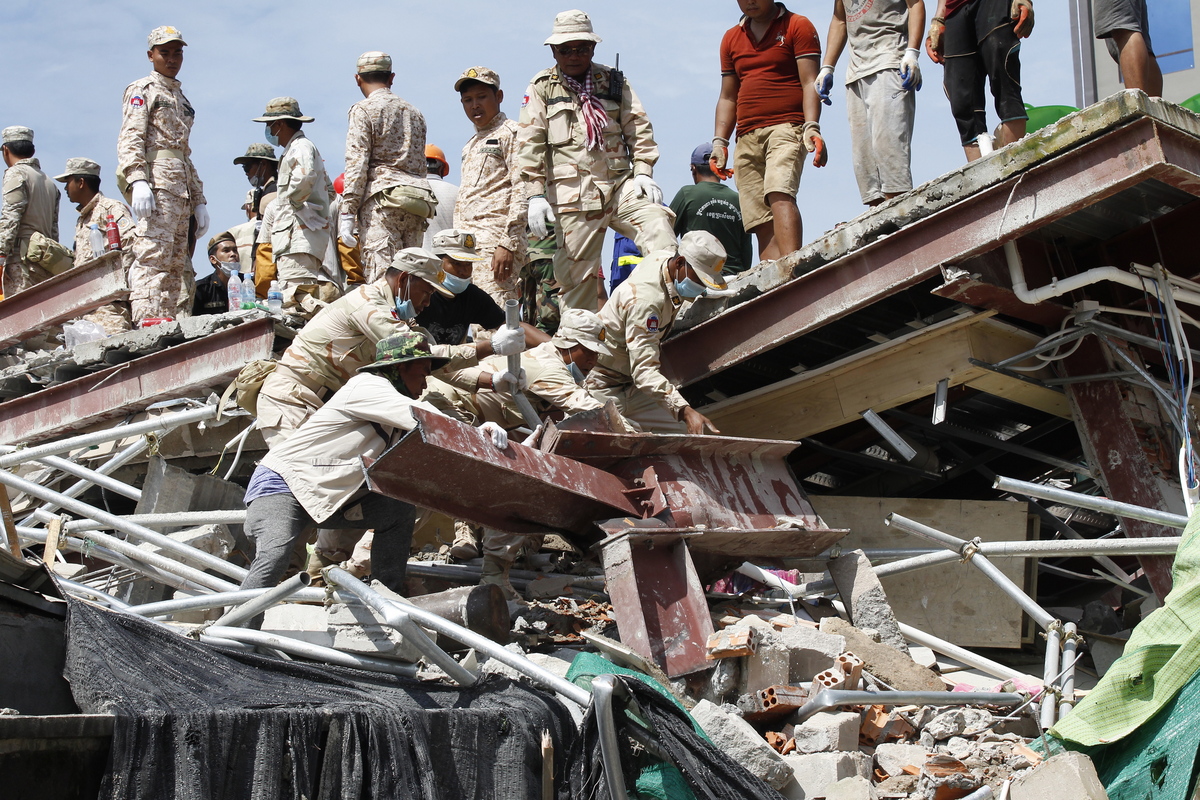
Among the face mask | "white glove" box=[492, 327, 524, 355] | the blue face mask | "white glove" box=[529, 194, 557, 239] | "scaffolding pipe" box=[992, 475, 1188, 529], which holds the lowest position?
"scaffolding pipe" box=[992, 475, 1188, 529]

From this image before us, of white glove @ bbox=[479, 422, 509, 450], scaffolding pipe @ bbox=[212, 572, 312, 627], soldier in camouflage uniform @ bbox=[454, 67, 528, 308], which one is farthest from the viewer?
soldier in camouflage uniform @ bbox=[454, 67, 528, 308]

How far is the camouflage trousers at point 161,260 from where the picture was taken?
378 inches

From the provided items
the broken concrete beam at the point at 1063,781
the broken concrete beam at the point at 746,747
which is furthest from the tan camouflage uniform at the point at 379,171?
the broken concrete beam at the point at 1063,781

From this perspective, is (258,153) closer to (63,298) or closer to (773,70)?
(63,298)

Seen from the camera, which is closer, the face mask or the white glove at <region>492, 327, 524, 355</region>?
the white glove at <region>492, 327, 524, 355</region>

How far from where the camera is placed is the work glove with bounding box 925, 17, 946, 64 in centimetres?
756

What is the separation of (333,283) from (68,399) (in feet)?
7.66

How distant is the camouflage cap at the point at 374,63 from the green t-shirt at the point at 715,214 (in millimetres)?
2445

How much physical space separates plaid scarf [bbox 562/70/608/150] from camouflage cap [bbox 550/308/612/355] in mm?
1271

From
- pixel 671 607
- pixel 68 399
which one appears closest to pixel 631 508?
pixel 671 607

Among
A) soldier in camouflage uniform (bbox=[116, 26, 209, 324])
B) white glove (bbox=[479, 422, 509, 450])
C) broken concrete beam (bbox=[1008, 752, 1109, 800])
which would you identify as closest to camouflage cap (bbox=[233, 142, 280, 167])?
soldier in camouflage uniform (bbox=[116, 26, 209, 324])

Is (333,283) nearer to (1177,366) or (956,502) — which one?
(956,502)

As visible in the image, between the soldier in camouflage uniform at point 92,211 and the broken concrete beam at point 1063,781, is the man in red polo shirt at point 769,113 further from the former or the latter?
the soldier in camouflage uniform at point 92,211

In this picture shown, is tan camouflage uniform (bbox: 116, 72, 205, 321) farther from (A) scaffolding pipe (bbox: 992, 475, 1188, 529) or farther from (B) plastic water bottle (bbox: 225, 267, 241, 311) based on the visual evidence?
(A) scaffolding pipe (bbox: 992, 475, 1188, 529)
